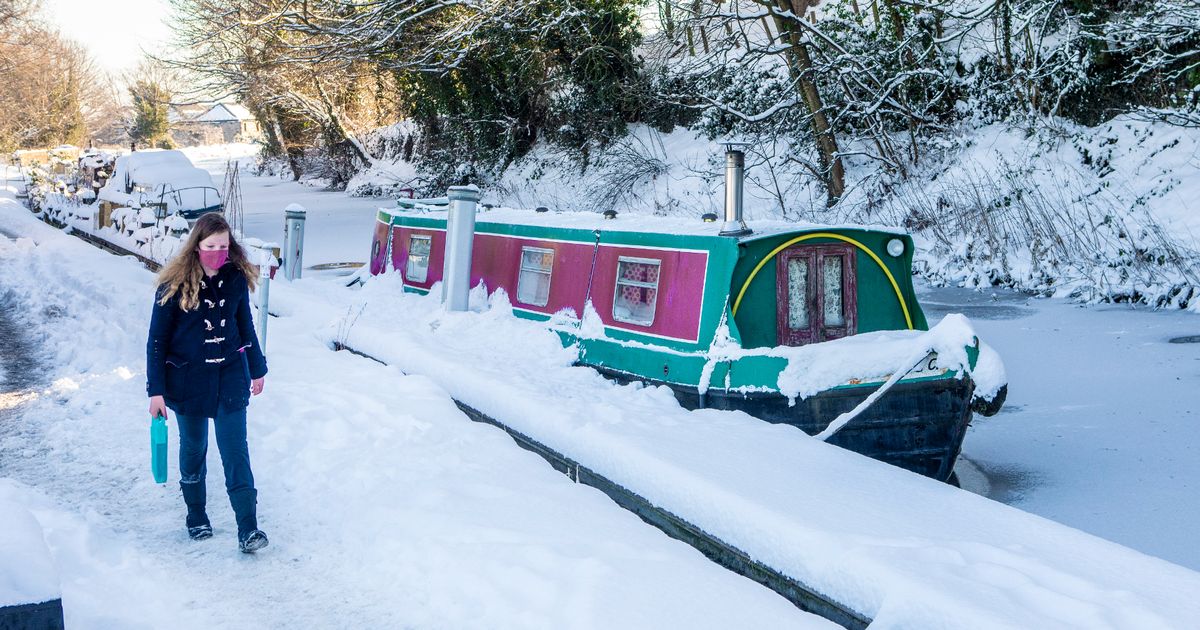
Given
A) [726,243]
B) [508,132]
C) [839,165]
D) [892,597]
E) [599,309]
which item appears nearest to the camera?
[892,597]

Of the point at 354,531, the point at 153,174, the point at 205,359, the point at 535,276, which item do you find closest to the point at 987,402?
the point at 535,276

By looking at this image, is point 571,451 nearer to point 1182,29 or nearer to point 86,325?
point 86,325

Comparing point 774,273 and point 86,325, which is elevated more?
point 774,273

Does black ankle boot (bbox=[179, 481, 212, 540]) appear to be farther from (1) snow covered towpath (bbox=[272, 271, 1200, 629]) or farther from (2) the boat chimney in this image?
(2) the boat chimney

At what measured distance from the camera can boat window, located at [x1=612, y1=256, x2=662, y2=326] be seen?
7527 mm

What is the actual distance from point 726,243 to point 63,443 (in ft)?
14.0

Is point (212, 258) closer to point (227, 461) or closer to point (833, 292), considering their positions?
point (227, 461)

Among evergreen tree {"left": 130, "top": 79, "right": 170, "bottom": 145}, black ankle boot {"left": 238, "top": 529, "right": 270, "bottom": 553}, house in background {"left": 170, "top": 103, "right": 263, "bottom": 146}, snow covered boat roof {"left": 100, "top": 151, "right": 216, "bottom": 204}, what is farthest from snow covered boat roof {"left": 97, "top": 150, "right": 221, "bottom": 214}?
house in background {"left": 170, "top": 103, "right": 263, "bottom": 146}

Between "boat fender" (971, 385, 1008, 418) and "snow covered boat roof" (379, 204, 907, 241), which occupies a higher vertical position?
"snow covered boat roof" (379, 204, 907, 241)

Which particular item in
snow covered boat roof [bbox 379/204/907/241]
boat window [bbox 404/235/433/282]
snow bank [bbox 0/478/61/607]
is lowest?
snow bank [bbox 0/478/61/607]

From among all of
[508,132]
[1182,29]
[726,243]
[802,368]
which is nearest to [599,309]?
[726,243]

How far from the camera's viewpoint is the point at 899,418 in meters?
6.56

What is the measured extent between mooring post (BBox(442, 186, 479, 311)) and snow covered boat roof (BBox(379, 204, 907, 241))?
0.41 m

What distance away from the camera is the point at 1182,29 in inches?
549
